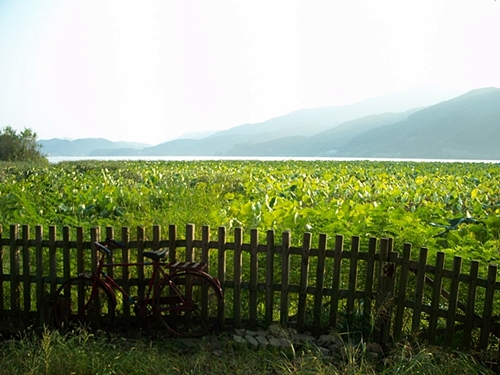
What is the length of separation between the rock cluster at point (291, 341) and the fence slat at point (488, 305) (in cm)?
101

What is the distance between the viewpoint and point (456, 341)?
496 centimetres

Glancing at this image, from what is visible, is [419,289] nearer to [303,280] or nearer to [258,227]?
[303,280]

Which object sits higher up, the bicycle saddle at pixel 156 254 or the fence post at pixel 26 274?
the bicycle saddle at pixel 156 254

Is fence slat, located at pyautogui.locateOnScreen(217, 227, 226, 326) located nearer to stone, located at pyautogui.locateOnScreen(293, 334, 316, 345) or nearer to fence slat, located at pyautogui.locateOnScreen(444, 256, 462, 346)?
stone, located at pyautogui.locateOnScreen(293, 334, 316, 345)

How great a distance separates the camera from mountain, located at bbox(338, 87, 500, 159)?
16625 centimetres

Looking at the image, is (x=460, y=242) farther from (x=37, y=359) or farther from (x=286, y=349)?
(x=37, y=359)

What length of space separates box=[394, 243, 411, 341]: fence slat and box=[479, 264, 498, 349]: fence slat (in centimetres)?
75

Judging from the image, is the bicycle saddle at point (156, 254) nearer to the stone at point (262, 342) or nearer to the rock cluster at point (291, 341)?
the rock cluster at point (291, 341)


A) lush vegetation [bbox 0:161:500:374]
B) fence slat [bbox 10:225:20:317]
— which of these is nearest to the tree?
lush vegetation [bbox 0:161:500:374]

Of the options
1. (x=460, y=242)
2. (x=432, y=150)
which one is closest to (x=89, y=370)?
(x=460, y=242)

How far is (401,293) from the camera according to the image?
478 cm

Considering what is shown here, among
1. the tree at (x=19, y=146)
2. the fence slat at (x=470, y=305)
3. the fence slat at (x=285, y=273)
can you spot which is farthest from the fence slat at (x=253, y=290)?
the tree at (x=19, y=146)

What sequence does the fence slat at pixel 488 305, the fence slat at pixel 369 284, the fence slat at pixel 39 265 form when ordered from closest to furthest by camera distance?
the fence slat at pixel 488 305 < the fence slat at pixel 369 284 < the fence slat at pixel 39 265

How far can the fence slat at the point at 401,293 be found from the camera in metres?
4.73
